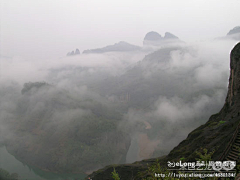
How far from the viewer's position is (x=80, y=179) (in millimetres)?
132000

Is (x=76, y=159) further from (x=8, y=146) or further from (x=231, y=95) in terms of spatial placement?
(x=231, y=95)

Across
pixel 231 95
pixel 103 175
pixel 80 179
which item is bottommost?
pixel 80 179

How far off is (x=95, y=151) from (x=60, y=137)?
5787 centimetres

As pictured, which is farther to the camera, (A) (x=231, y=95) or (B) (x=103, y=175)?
(B) (x=103, y=175)

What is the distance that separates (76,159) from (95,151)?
2297cm

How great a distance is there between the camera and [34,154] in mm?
169000

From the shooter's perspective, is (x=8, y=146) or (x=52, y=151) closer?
(x=52, y=151)

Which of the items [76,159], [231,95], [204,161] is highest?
[231,95]

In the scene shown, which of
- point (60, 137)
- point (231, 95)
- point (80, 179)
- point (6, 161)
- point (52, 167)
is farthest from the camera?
point (60, 137)

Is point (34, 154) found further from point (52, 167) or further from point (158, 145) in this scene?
point (158, 145)

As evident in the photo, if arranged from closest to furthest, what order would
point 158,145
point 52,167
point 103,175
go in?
point 103,175, point 52,167, point 158,145

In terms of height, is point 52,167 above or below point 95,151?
below

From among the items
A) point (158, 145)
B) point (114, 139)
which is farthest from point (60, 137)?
point (158, 145)

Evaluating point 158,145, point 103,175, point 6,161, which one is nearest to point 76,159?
point 6,161
